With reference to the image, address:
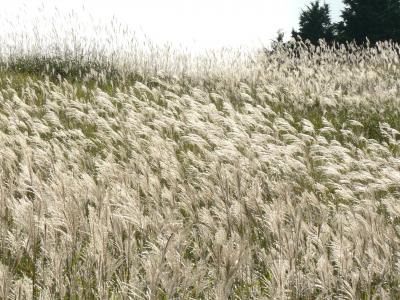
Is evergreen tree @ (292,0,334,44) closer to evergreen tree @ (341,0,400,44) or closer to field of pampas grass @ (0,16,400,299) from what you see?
evergreen tree @ (341,0,400,44)

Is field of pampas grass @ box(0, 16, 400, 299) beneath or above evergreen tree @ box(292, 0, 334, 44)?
beneath

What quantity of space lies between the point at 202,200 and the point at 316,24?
2795cm

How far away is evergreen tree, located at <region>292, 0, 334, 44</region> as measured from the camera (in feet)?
95.1

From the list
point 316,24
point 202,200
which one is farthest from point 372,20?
point 202,200

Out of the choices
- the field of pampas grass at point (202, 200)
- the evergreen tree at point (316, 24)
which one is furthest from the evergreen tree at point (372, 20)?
the field of pampas grass at point (202, 200)

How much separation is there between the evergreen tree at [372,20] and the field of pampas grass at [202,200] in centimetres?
1669

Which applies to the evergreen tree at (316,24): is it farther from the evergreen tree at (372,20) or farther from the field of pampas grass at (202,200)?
the field of pampas grass at (202,200)

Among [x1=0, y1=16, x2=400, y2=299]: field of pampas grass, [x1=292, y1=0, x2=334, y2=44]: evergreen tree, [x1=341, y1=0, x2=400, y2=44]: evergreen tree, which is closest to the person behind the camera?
[x1=0, y1=16, x2=400, y2=299]: field of pampas grass

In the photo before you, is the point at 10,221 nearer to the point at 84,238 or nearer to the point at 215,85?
the point at 84,238

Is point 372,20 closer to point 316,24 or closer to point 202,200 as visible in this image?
point 316,24

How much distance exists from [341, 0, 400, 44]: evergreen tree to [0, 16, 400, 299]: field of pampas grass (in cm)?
1669

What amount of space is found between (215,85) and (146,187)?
621 cm

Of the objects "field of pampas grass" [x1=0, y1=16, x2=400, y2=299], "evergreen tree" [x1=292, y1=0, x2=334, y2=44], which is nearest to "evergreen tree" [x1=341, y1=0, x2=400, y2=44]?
"evergreen tree" [x1=292, y1=0, x2=334, y2=44]

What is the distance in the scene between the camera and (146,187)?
10.8ft
